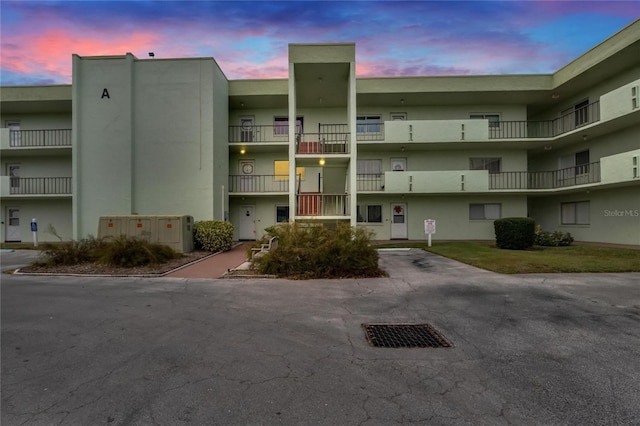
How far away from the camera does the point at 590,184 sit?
53.9 ft

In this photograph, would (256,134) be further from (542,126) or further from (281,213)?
(542,126)

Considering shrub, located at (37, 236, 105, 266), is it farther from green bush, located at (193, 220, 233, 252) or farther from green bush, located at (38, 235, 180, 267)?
green bush, located at (193, 220, 233, 252)

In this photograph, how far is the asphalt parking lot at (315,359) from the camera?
9.31 feet

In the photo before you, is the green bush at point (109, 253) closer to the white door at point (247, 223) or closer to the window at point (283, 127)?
the white door at point (247, 223)

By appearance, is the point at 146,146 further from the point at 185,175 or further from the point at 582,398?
the point at 582,398

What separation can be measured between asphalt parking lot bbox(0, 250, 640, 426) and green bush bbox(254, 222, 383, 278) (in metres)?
1.85

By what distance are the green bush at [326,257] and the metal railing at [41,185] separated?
63.1 feet

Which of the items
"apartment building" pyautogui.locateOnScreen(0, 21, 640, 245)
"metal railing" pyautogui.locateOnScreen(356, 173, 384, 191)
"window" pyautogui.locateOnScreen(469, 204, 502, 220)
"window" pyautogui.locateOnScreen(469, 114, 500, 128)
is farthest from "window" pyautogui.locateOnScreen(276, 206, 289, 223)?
"window" pyautogui.locateOnScreen(469, 114, 500, 128)

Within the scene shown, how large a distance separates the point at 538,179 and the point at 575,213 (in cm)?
294

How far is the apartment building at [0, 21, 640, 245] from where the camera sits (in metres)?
16.4

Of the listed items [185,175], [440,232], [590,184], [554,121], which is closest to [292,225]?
[185,175]

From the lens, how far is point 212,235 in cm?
1559

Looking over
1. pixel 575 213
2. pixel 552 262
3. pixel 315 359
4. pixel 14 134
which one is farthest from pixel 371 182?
pixel 14 134

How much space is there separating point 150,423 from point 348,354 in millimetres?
2258
